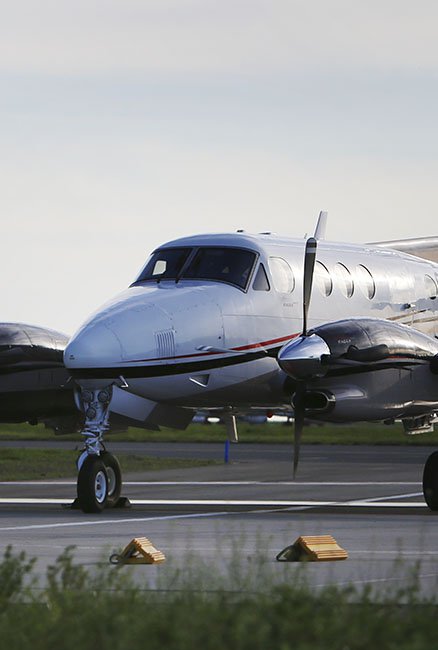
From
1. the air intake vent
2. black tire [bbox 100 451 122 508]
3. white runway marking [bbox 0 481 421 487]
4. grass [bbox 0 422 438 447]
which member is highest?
the air intake vent

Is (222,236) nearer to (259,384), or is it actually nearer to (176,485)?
(259,384)

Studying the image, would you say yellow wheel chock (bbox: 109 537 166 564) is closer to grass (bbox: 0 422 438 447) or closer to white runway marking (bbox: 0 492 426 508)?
white runway marking (bbox: 0 492 426 508)

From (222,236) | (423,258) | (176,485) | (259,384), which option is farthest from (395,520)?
(176,485)

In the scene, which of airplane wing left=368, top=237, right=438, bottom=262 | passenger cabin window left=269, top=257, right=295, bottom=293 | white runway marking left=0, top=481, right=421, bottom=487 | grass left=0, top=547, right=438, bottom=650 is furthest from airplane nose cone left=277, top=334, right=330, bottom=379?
white runway marking left=0, top=481, right=421, bottom=487

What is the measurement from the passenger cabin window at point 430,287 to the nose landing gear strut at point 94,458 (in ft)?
27.4

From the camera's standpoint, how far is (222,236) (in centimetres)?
2697

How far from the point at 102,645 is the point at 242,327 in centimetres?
1691

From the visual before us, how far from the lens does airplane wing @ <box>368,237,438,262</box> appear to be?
33031mm

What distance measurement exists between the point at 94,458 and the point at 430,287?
29.3 feet

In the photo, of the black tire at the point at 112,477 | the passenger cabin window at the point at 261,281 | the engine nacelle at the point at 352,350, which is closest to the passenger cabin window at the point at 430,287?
the passenger cabin window at the point at 261,281

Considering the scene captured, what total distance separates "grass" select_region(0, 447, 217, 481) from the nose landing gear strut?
15566 millimetres

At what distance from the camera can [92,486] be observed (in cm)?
2478

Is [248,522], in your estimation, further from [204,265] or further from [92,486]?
[204,265]

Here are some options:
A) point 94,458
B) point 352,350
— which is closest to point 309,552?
Answer: point 352,350
